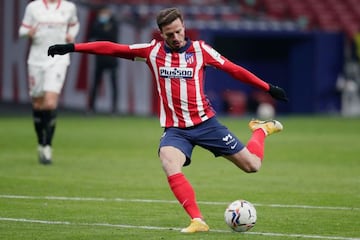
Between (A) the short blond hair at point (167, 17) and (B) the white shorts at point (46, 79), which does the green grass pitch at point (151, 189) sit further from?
(A) the short blond hair at point (167, 17)

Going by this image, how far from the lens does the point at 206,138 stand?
8.75m

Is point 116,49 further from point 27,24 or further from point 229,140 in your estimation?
point 27,24

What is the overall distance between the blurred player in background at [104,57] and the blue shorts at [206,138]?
14578 millimetres

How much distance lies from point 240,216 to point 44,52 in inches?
271

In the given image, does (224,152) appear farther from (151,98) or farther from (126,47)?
(151,98)

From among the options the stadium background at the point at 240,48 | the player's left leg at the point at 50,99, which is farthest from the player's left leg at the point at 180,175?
the stadium background at the point at 240,48

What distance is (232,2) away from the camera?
29469 mm

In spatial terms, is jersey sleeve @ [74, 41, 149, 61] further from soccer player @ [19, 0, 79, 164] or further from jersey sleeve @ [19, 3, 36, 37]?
jersey sleeve @ [19, 3, 36, 37]

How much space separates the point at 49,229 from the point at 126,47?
1.66 meters

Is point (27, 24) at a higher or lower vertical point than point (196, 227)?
higher

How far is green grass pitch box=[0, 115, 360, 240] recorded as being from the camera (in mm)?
8445

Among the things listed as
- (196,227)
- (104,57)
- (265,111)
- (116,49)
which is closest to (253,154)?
(196,227)

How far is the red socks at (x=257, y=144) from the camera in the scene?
911 centimetres

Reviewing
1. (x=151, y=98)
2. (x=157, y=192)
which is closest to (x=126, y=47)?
(x=157, y=192)
